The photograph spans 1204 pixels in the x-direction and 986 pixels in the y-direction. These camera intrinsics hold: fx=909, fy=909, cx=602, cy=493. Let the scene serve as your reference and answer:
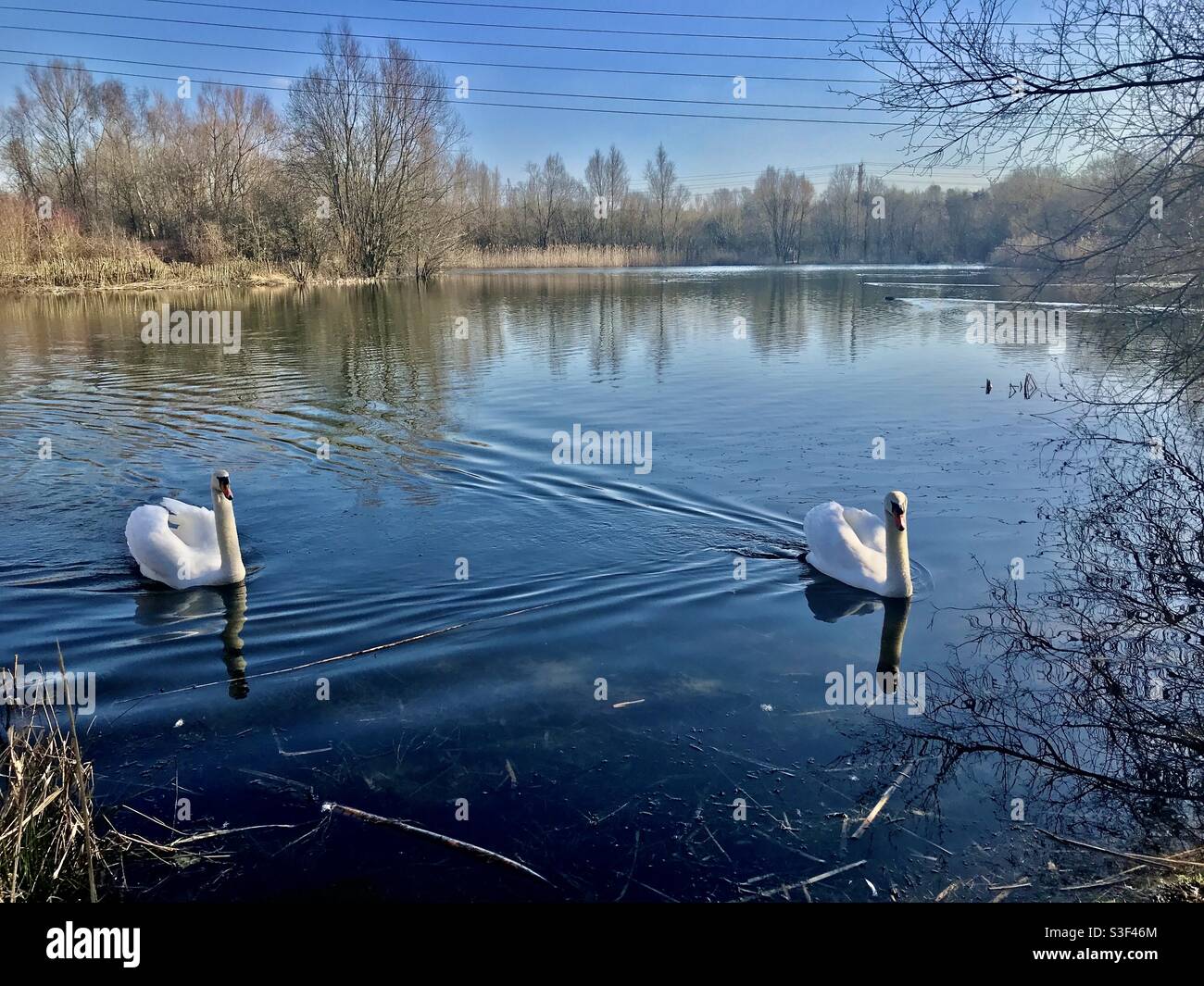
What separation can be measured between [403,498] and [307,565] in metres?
2.14

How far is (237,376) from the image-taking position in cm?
1859

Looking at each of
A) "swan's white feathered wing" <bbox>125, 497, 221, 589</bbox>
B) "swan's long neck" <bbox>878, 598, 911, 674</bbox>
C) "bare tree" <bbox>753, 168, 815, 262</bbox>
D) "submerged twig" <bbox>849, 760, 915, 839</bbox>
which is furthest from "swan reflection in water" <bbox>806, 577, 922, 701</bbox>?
"bare tree" <bbox>753, 168, 815, 262</bbox>

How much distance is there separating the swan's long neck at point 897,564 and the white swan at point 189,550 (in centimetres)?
559

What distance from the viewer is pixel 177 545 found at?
7.98 m

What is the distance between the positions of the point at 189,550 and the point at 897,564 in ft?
20.3

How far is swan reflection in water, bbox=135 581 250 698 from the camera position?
22.6 ft

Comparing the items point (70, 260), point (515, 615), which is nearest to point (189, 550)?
point (515, 615)

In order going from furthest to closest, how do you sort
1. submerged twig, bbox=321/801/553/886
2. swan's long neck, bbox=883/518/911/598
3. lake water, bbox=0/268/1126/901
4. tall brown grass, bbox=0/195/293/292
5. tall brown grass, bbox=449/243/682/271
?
tall brown grass, bbox=449/243/682/271 < tall brown grass, bbox=0/195/293/292 < swan's long neck, bbox=883/518/911/598 < lake water, bbox=0/268/1126/901 < submerged twig, bbox=321/801/553/886

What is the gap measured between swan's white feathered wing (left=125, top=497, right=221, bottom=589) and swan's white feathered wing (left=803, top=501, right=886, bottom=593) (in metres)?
5.33

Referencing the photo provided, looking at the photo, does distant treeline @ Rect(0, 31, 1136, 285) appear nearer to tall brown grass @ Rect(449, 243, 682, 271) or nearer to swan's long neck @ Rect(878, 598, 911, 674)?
tall brown grass @ Rect(449, 243, 682, 271)

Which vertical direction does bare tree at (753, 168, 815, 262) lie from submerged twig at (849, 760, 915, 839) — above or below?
above
